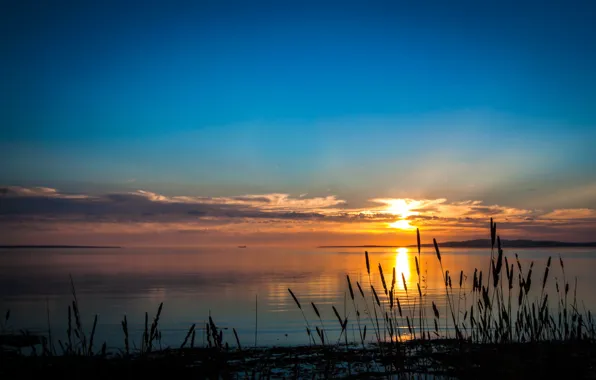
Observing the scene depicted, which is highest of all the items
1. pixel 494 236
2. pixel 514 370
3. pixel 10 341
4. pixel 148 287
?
pixel 494 236

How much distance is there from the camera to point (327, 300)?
27312 mm

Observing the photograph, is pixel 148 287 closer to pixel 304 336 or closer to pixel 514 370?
pixel 304 336

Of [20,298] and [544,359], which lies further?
[20,298]

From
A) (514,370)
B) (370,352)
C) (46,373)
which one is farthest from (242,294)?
(514,370)

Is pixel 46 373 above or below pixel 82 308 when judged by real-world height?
above

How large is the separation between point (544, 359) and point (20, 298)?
3026 cm

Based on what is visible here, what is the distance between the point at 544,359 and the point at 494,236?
295 centimetres

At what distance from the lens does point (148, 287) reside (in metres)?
36.6

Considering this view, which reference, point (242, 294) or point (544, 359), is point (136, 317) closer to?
point (242, 294)

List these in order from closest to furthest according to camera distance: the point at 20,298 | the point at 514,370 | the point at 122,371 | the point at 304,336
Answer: the point at 514,370 < the point at 122,371 < the point at 304,336 < the point at 20,298

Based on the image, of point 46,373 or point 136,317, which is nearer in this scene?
point 46,373

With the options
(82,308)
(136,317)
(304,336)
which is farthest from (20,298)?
(304,336)

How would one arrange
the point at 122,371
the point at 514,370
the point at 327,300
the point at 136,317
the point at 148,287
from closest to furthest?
the point at 514,370 → the point at 122,371 → the point at 136,317 → the point at 327,300 → the point at 148,287

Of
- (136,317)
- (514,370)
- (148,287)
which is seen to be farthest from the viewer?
(148,287)
